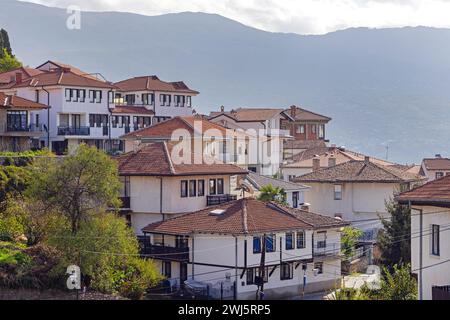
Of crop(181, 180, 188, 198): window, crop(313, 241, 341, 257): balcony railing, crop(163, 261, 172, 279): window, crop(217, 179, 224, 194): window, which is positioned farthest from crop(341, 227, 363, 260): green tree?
crop(163, 261, 172, 279): window

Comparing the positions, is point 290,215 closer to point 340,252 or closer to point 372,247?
point 340,252

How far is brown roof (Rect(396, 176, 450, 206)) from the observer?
2423cm

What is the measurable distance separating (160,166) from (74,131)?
71.1 feet

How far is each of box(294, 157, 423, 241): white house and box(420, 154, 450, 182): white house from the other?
12257 mm

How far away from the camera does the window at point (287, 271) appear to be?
40688mm

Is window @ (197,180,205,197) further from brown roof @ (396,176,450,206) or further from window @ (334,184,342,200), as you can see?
brown roof @ (396,176,450,206)

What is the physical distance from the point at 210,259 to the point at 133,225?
287 inches

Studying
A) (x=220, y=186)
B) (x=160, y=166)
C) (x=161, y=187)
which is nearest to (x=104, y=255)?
(x=161, y=187)

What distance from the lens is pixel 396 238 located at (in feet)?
138

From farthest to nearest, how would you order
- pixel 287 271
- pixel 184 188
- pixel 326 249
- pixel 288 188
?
1. pixel 288 188
2. pixel 184 188
3. pixel 326 249
4. pixel 287 271

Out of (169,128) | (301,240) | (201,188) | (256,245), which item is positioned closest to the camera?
(256,245)

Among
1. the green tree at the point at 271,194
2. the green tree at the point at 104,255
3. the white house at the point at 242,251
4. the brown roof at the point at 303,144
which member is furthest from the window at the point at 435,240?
the brown roof at the point at 303,144

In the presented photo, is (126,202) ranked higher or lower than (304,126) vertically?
lower

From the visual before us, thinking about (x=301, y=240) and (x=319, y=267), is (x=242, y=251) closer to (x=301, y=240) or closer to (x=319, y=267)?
(x=301, y=240)
